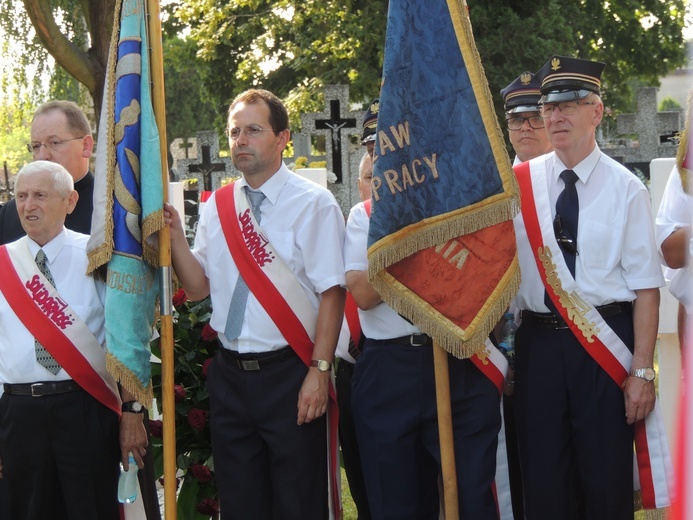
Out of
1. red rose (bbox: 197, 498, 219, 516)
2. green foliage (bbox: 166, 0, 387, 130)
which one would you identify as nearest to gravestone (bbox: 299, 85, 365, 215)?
green foliage (bbox: 166, 0, 387, 130)

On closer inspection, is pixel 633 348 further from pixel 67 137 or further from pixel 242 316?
pixel 67 137

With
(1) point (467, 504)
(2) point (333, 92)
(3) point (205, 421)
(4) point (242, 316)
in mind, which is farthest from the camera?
(2) point (333, 92)

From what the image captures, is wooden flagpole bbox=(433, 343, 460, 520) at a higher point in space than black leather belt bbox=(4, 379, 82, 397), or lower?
lower

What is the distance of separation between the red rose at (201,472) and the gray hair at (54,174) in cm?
156

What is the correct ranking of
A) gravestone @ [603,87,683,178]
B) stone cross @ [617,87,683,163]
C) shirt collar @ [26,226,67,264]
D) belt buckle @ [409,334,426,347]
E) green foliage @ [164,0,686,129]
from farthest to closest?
green foliage @ [164,0,686,129] < stone cross @ [617,87,683,163] < gravestone @ [603,87,683,178] < shirt collar @ [26,226,67,264] < belt buckle @ [409,334,426,347]

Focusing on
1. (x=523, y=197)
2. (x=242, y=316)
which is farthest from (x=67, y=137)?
(x=523, y=197)

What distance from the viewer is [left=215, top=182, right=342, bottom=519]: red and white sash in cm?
436

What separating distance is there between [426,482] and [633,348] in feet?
3.43

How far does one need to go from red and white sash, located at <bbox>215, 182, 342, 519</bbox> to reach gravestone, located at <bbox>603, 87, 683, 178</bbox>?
17.7 meters

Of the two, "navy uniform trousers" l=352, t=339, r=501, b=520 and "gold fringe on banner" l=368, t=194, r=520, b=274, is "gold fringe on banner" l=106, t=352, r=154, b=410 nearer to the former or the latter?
"navy uniform trousers" l=352, t=339, r=501, b=520

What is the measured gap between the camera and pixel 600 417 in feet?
13.6

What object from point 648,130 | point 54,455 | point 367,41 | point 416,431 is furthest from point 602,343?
point 367,41

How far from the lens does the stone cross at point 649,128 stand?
21672 mm

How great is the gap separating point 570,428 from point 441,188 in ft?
3.79
